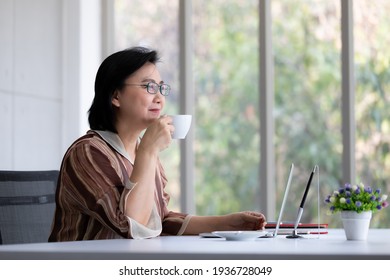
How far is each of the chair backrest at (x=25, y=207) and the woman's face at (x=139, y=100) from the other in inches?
16.3

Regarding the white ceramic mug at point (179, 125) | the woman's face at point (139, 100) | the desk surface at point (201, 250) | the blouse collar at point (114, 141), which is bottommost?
the desk surface at point (201, 250)

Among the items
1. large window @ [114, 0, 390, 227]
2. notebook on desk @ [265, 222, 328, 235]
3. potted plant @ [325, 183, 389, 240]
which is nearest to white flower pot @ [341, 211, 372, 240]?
potted plant @ [325, 183, 389, 240]

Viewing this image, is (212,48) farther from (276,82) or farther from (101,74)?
(101,74)

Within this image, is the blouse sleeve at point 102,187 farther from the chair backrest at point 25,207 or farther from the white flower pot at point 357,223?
the white flower pot at point 357,223

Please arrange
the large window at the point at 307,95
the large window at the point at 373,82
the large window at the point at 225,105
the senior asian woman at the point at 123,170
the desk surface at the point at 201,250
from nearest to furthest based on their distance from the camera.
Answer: the desk surface at the point at 201,250, the senior asian woman at the point at 123,170, the large window at the point at 373,82, the large window at the point at 307,95, the large window at the point at 225,105

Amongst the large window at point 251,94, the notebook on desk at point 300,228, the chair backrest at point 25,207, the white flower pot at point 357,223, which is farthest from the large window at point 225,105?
the white flower pot at point 357,223

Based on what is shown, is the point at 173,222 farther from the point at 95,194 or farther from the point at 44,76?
the point at 44,76

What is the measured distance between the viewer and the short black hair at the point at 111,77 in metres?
2.43

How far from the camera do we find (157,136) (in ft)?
7.32

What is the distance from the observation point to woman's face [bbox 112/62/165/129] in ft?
7.84

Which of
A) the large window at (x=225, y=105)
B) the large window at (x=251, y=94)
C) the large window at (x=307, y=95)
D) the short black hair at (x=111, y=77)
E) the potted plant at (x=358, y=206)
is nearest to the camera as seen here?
the potted plant at (x=358, y=206)

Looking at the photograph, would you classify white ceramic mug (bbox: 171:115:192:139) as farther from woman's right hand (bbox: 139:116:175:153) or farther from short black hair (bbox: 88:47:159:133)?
short black hair (bbox: 88:47:159:133)

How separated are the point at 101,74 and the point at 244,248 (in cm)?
92
